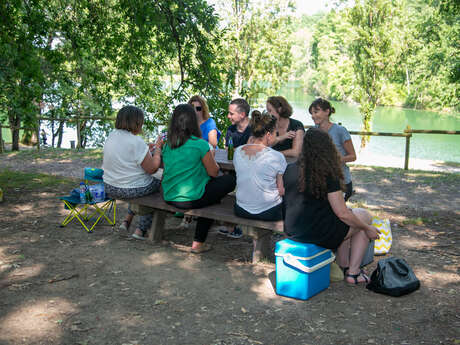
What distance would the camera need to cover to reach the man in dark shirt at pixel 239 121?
5.42 meters

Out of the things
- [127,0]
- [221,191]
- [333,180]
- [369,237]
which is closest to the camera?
[333,180]

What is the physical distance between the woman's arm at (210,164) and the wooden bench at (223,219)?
1.12ft

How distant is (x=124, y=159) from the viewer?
15.6ft

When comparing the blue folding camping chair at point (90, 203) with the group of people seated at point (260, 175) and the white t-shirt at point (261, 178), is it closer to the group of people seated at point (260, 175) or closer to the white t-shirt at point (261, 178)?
the group of people seated at point (260, 175)

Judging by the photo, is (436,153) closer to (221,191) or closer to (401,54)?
(401,54)

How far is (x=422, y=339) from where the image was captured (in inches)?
122

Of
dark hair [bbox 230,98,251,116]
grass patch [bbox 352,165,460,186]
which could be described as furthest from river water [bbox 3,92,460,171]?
dark hair [bbox 230,98,251,116]

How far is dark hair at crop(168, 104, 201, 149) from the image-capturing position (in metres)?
4.43

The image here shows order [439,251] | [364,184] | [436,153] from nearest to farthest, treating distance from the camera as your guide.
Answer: [439,251]
[364,184]
[436,153]

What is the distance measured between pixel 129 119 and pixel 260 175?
4.94 feet

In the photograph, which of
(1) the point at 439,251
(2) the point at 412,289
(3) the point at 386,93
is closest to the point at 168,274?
(2) the point at 412,289

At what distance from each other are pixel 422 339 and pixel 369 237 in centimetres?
102

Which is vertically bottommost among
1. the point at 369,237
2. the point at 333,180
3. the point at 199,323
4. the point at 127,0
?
the point at 199,323

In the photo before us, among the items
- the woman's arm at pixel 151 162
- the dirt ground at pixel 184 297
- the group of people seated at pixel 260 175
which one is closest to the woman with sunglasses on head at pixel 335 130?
the group of people seated at pixel 260 175
